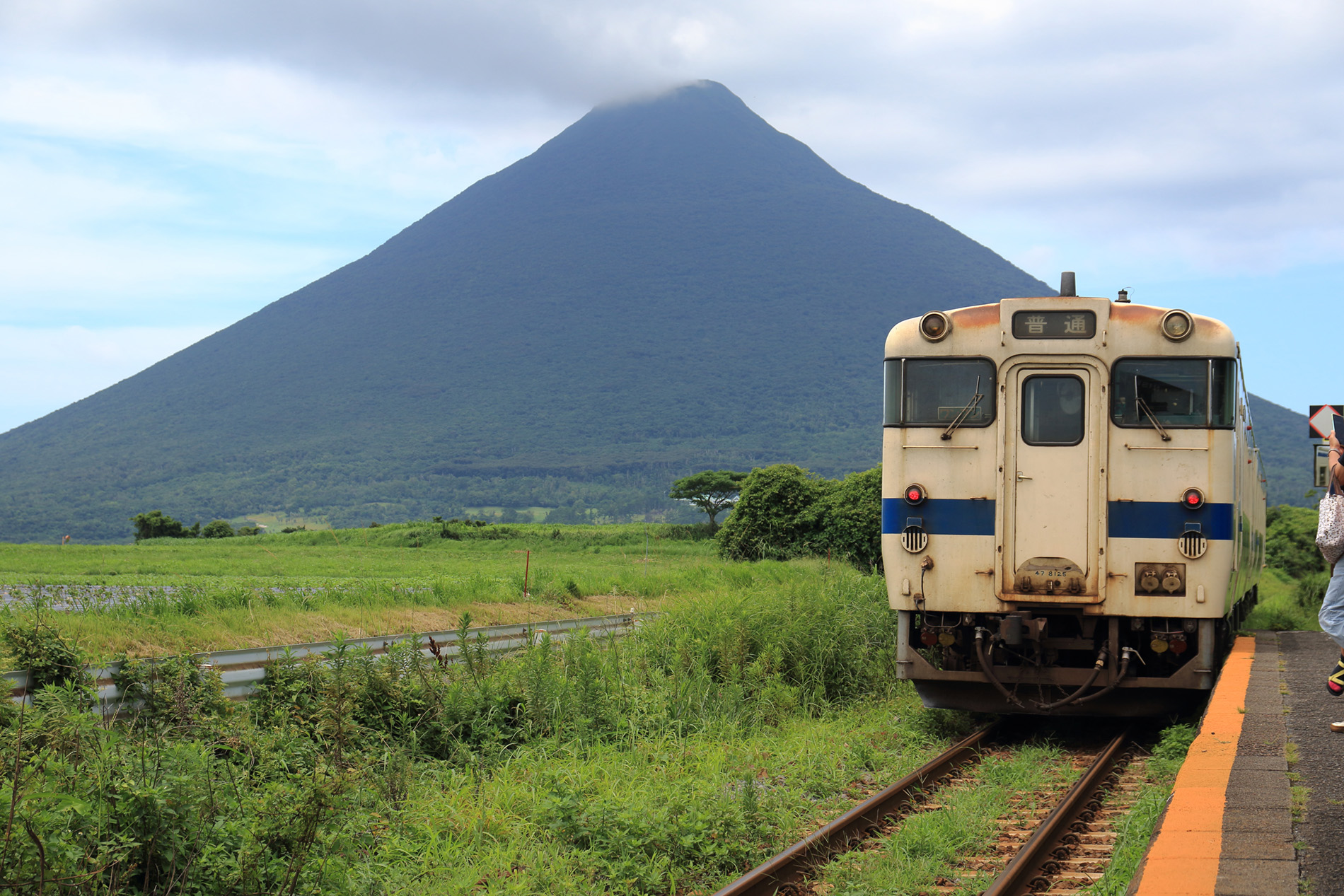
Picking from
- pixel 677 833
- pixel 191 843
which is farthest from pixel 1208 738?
pixel 191 843

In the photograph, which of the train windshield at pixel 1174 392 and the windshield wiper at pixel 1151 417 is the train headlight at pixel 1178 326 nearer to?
the train windshield at pixel 1174 392

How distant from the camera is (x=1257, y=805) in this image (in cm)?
501

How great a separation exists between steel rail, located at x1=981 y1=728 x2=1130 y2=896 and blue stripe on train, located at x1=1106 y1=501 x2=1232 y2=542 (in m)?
1.63

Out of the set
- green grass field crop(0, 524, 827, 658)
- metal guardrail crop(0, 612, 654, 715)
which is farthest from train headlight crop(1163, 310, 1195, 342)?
green grass field crop(0, 524, 827, 658)

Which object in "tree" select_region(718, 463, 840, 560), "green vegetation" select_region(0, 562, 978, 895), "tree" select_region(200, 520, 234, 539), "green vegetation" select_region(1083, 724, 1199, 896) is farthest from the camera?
"tree" select_region(200, 520, 234, 539)

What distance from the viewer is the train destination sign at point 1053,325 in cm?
845

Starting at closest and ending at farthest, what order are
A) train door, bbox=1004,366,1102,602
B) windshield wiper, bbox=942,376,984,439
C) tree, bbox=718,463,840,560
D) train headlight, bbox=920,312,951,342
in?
1. train door, bbox=1004,366,1102,602
2. windshield wiper, bbox=942,376,984,439
3. train headlight, bbox=920,312,951,342
4. tree, bbox=718,463,840,560

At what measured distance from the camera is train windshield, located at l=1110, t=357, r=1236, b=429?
8102mm

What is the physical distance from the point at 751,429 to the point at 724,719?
155 metres

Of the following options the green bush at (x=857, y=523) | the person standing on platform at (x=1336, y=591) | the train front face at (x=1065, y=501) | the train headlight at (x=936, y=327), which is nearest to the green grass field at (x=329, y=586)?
the green bush at (x=857, y=523)

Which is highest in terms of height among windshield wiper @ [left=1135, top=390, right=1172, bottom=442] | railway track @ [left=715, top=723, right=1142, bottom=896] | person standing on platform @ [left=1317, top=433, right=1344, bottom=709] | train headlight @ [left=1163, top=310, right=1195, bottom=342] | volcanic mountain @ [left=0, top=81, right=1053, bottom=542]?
volcanic mountain @ [left=0, top=81, right=1053, bottom=542]

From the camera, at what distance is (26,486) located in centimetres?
13600

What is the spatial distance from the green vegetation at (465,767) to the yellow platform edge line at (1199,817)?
1.99 meters

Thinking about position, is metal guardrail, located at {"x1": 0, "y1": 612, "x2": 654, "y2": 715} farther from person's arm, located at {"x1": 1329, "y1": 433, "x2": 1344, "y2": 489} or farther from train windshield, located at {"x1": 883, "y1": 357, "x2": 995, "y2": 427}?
person's arm, located at {"x1": 1329, "y1": 433, "x2": 1344, "y2": 489}
